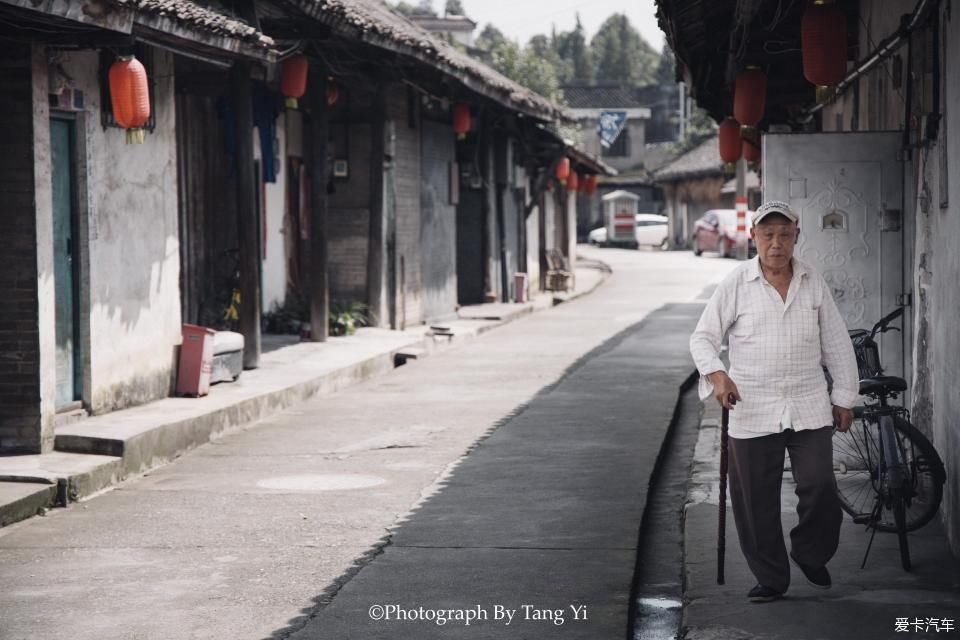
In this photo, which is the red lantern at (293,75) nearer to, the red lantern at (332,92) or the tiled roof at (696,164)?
the red lantern at (332,92)

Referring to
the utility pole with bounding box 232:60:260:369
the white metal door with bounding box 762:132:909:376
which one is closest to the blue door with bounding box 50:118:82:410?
the utility pole with bounding box 232:60:260:369

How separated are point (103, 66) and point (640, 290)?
2244cm

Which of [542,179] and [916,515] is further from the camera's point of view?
[542,179]

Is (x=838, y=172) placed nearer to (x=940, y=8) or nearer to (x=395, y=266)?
(x=940, y=8)

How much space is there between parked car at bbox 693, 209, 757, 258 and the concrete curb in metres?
34.1

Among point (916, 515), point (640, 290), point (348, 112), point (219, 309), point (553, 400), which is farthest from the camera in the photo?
point (640, 290)

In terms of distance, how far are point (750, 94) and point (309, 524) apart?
21.1ft

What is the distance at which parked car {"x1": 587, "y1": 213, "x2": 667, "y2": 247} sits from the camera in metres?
60.9

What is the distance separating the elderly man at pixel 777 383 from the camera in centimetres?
624

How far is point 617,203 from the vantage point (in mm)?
60625

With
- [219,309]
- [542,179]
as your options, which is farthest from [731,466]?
[542,179]

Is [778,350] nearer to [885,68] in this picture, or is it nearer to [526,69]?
[885,68]

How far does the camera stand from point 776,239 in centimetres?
620

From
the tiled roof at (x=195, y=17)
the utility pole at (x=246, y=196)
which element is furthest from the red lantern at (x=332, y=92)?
the tiled roof at (x=195, y=17)
